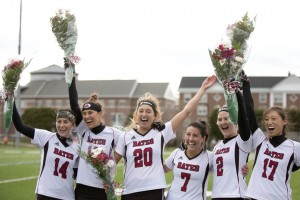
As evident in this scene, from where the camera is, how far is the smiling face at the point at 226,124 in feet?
17.0

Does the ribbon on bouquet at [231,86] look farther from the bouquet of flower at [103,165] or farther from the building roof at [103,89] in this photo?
the building roof at [103,89]

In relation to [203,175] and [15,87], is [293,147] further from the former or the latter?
[15,87]

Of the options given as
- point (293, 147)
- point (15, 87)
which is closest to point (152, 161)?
point (293, 147)

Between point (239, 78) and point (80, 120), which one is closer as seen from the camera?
point (239, 78)

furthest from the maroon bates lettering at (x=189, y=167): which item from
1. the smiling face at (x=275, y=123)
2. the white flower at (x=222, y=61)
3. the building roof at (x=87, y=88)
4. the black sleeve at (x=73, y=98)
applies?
the building roof at (x=87, y=88)

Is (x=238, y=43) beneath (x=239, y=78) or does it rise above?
above

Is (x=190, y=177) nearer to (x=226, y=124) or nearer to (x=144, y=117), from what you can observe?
(x=226, y=124)

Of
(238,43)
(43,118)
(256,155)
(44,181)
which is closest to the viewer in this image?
(238,43)

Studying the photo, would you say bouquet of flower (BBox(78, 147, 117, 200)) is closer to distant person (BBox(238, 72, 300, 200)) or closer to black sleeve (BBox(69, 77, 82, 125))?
black sleeve (BBox(69, 77, 82, 125))

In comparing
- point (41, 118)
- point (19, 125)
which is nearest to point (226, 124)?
point (19, 125)

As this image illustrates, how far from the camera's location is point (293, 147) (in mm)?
4852

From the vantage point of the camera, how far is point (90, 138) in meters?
5.48

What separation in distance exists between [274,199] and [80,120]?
2465 mm

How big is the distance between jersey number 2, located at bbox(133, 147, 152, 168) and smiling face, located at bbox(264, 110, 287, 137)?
53.1 inches
